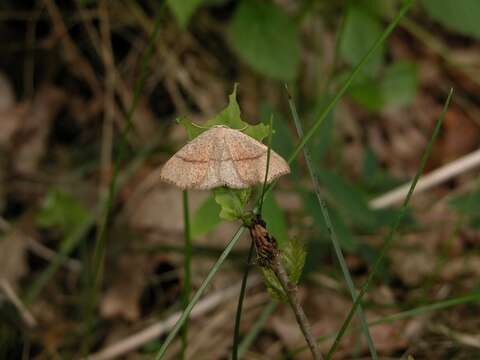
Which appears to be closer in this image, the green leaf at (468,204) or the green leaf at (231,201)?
the green leaf at (231,201)

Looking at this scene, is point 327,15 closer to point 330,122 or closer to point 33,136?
point 330,122

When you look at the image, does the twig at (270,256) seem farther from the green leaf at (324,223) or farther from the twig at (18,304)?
the twig at (18,304)

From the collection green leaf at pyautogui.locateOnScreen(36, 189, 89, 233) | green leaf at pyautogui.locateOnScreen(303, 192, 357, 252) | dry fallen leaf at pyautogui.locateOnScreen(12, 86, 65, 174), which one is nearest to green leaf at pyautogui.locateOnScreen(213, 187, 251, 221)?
green leaf at pyautogui.locateOnScreen(303, 192, 357, 252)

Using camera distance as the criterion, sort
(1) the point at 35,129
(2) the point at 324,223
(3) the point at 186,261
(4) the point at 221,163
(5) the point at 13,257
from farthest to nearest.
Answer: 1. (1) the point at 35,129
2. (5) the point at 13,257
3. (2) the point at 324,223
4. (3) the point at 186,261
5. (4) the point at 221,163

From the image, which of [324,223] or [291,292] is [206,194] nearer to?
[324,223]

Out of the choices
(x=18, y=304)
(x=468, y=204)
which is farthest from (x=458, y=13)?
(x=18, y=304)

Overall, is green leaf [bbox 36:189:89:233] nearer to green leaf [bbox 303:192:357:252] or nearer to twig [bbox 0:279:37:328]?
twig [bbox 0:279:37:328]

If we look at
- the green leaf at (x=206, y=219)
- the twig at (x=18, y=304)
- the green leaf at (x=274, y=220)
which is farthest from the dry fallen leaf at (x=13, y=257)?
the green leaf at (x=274, y=220)

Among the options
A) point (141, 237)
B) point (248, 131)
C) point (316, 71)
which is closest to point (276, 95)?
point (316, 71)
